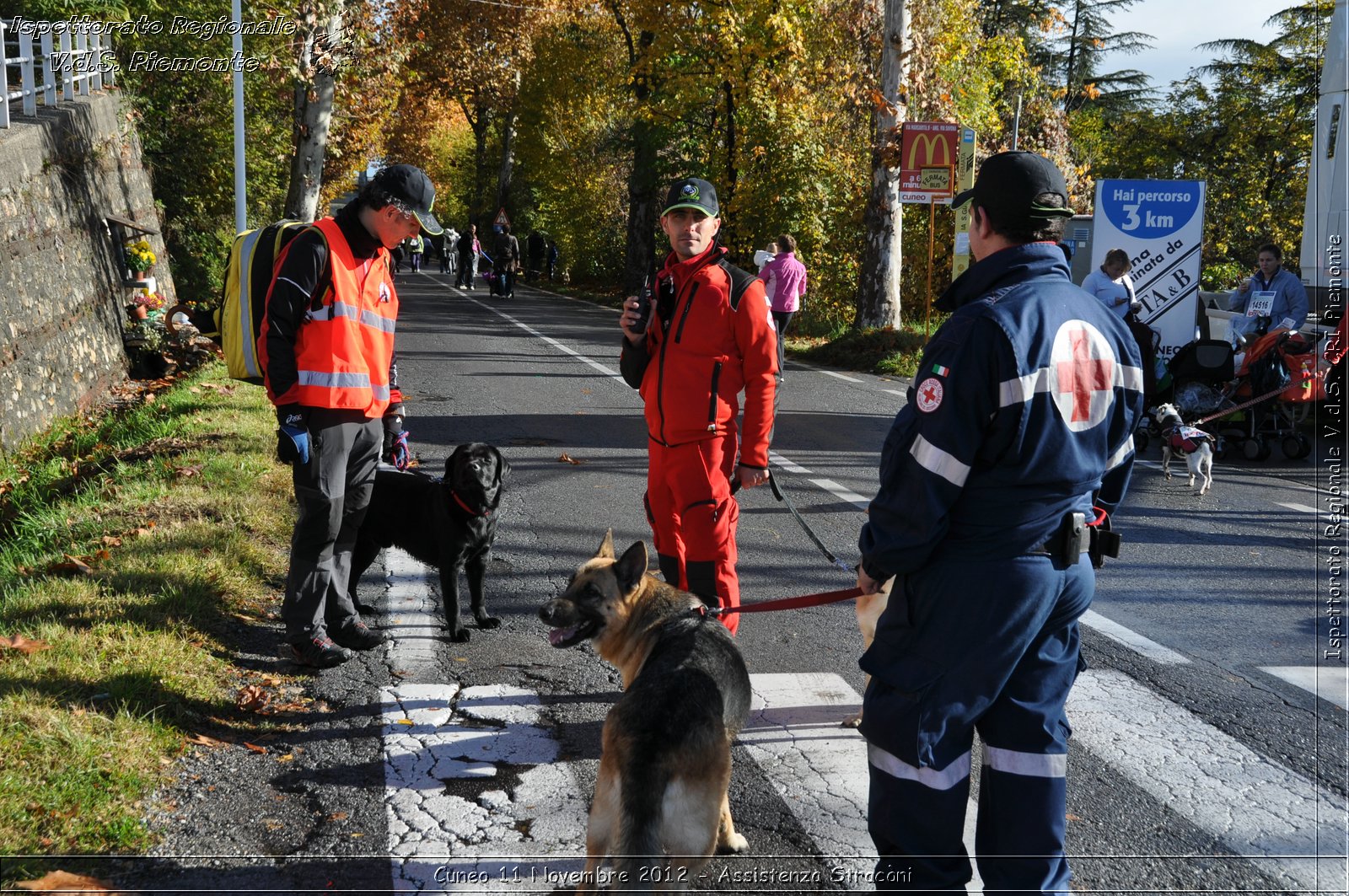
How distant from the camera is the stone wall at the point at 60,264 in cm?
1165

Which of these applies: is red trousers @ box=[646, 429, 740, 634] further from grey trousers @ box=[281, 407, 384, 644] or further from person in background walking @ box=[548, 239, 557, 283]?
person in background walking @ box=[548, 239, 557, 283]

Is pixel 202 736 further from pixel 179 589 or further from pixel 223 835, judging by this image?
pixel 179 589

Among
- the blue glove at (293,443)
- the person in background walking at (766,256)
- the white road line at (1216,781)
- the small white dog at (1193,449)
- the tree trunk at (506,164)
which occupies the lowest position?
the white road line at (1216,781)

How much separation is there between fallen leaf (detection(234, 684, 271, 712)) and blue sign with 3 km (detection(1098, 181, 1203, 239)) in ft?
41.4

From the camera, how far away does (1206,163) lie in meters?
36.7

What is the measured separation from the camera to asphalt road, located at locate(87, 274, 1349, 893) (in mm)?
3457

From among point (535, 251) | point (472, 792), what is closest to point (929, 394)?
point (472, 792)

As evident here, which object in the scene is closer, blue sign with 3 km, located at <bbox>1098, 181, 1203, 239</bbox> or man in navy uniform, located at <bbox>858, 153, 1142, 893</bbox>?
man in navy uniform, located at <bbox>858, 153, 1142, 893</bbox>

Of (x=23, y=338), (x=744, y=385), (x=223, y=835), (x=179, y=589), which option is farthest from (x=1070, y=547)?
(x=23, y=338)

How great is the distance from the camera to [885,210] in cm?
1962

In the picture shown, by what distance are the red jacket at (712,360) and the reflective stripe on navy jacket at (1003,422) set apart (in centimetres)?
177

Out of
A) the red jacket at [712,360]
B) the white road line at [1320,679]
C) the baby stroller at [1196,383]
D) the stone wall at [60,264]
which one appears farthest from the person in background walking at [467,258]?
the white road line at [1320,679]

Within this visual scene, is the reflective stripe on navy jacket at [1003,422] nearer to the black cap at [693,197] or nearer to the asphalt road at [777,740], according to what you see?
the asphalt road at [777,740]

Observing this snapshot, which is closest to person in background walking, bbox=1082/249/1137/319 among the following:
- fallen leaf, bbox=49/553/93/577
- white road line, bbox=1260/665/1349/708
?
white road line, bbox=1260/665/1349/708
